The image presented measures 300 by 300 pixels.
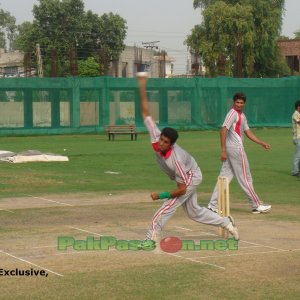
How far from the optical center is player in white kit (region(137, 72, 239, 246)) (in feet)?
31.8

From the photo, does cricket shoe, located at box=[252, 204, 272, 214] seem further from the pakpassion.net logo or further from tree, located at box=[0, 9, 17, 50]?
tree, located at box=[0, 9, 17, 50]

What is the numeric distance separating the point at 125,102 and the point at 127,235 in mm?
29333

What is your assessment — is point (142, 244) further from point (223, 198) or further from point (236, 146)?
point (236, 146)

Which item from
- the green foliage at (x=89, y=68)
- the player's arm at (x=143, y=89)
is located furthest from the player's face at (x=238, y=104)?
the green foliage at (x=89, y=68)

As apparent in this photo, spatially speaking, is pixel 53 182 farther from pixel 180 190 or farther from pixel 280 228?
pixel 180 190

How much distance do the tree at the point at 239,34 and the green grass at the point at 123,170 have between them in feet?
106

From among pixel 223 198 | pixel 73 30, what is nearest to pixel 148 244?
pixel 223 198

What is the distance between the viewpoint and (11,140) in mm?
34844

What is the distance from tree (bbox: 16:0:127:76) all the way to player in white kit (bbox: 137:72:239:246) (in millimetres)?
70421

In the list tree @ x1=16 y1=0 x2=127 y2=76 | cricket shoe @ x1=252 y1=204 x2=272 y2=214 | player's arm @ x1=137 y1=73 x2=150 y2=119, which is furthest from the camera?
tree @ x1=16 y1=0 x2=127 y2=76

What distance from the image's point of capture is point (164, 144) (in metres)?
9.64

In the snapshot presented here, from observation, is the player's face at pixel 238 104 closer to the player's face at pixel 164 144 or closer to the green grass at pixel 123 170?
the green grass at pixel 123 170

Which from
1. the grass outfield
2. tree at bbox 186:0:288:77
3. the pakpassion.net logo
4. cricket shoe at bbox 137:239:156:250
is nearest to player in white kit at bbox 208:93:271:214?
the grass outfield

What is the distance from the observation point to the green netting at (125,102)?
3819cm
